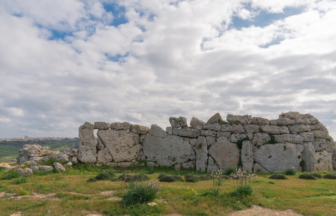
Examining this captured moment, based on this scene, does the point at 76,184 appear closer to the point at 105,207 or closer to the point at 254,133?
the point at 105,207

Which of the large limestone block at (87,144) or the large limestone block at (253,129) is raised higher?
the large limestone block at (253,129)

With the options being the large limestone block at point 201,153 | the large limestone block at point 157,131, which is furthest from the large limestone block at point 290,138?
the large limestone block at point 157,131

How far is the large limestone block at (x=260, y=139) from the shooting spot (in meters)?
21.3

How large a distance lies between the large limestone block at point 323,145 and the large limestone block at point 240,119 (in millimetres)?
6958

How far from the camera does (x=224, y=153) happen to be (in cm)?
2122

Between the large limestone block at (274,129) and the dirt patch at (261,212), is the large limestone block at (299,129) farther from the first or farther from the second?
the dirt patch at (261,212)

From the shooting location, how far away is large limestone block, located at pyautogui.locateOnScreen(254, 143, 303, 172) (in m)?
20.1

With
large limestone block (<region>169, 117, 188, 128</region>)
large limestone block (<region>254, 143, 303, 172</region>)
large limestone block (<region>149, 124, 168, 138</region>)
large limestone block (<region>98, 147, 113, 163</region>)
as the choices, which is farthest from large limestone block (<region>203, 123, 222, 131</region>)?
large limestone block (<region>98, 147, 113, 163</region>)

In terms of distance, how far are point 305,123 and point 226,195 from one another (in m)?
17.5

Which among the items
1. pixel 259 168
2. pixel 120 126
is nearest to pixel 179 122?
pixel 120 126

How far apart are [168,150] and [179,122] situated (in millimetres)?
3340

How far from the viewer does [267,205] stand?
873 centimetres

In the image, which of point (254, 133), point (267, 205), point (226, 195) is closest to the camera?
point (267, 205)

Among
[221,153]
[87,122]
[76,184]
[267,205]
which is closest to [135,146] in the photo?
[87,122]
